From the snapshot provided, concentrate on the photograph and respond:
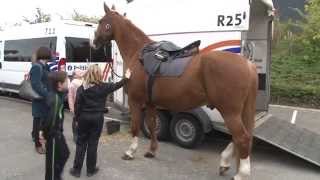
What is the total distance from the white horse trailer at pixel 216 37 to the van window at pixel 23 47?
4588 millimetres

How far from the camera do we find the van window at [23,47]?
13531 millimetres

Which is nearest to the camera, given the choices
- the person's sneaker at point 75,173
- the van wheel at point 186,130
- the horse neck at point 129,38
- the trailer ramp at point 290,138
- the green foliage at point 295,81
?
the person's sneaker at point 75,173

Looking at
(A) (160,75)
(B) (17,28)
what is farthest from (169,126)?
(B) (17,28)

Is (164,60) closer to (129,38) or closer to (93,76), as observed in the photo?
(129,38)

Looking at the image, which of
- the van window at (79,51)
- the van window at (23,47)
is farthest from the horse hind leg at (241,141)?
the van window at (23,47)

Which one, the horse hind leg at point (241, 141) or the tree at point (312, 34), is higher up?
the tree at point (312, 34)

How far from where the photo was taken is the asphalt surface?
6883 mm

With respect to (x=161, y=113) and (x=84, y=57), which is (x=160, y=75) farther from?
(x=84, y=57)

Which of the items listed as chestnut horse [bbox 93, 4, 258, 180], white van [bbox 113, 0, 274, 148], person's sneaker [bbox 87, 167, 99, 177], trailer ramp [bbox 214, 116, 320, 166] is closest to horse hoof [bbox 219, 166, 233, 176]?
chestnut horse [bbox 93, 4, 258, 180]

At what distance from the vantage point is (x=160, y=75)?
722cm

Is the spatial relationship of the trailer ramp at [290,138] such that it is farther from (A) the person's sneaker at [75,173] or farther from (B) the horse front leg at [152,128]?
(A) the person's sneaker at [75,173]

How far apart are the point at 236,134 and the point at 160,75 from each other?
1643 mm

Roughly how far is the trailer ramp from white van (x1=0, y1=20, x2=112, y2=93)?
450 cm

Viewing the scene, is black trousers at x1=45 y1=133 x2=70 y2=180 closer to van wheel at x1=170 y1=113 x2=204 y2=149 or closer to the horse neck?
the horse neck
